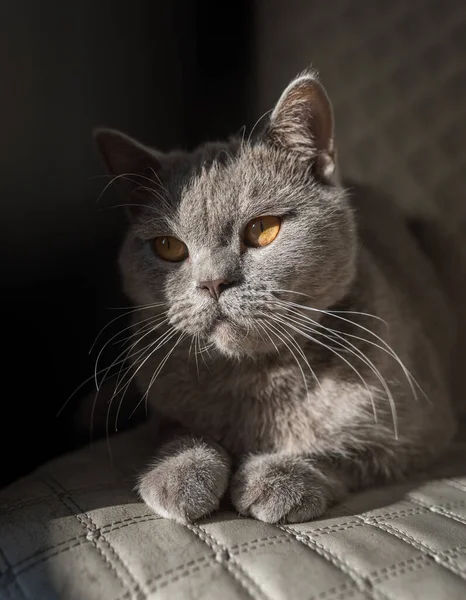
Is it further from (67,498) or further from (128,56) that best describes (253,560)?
(128,56)

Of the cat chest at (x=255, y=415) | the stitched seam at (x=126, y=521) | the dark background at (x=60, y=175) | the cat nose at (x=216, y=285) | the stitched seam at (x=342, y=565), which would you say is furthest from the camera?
→ the dark background at (x=60, y=175)

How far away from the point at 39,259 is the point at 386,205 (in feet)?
2.76

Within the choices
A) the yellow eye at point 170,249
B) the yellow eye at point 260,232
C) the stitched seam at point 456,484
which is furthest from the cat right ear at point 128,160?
the stitched seam at point 456,484

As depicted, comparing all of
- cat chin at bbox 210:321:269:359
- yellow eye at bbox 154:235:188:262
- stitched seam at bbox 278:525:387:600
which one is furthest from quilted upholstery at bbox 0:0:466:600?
yellow eye at bbox 154:235:188:262

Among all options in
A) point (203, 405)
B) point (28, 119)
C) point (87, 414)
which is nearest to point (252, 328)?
point (203, 405)

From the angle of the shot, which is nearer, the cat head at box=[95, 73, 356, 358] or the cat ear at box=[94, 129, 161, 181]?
the cat head at box=[95, 73, 356, 358]

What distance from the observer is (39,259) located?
1.21 m

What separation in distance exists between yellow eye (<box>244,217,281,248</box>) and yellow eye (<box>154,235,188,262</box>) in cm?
11

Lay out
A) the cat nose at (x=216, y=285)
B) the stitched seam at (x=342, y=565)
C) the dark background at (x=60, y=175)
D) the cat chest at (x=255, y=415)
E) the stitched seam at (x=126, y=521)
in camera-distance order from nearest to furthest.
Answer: the stitched seam at (x=342, y=565), the stitched seam at (x=126, y=521), the cat nose at (x=216, y=285), the cat chest at (x=255, y=415), the dark background at (x=60, y=175)

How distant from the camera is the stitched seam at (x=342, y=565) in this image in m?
0.65

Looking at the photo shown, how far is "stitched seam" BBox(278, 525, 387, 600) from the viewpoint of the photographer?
2.13 ft

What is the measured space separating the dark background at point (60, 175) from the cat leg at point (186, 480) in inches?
14.7

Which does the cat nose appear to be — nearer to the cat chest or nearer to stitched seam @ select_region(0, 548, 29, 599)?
the cat chest

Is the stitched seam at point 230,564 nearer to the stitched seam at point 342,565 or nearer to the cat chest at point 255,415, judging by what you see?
the stitched seam at point 342,565
